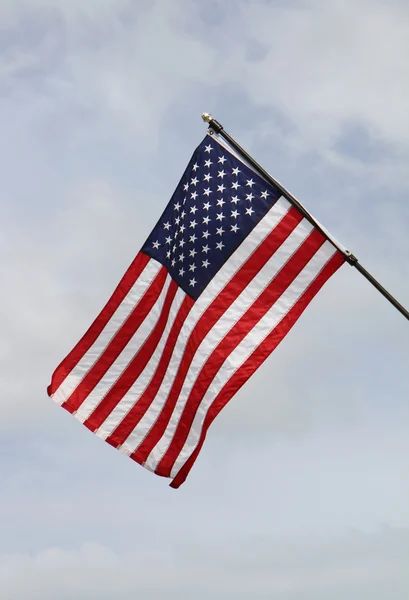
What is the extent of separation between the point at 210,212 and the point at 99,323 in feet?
11.9

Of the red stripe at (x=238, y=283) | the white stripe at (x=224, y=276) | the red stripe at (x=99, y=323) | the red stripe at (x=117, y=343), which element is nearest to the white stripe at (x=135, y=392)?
the white stripe at (x=224, y=276)

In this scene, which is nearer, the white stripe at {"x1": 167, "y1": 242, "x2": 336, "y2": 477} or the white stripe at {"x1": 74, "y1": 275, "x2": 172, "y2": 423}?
the white stripe at {"x1": 167, "y1": 242, "x2": 336, "y2": 477}

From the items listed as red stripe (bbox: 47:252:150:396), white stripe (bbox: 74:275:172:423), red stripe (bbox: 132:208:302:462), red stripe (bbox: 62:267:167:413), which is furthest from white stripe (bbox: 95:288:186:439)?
red stripe (bbox: 47:252:150:396)

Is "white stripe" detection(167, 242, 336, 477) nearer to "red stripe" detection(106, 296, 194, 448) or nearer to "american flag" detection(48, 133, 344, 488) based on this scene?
"american flag" detection(48, 133, 344, 488)

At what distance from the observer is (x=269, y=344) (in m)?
23.0

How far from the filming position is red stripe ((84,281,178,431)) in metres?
24.7

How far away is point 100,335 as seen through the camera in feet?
81.7

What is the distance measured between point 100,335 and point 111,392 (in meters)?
1.31

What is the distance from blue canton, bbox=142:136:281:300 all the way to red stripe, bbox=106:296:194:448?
702 mm

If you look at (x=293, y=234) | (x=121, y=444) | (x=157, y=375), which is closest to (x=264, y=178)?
(x=293, y=234)

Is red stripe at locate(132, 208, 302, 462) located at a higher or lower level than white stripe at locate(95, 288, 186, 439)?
higher

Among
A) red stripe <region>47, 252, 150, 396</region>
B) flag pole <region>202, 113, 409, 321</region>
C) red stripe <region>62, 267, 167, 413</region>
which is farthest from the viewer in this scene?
red stripe <region>47, 252, 150, 396</region>

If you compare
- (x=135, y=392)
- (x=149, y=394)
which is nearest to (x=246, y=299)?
(x=149, y=394)

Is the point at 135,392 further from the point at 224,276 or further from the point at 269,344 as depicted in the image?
the point at 269,344
